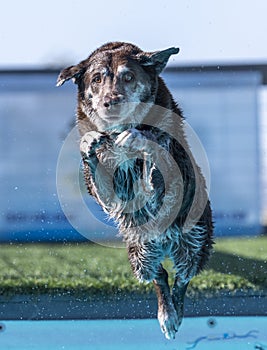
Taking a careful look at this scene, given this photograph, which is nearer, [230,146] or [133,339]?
[133,339]

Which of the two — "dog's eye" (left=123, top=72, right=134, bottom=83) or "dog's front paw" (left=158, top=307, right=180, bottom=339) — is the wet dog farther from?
"dog's front paw" (left=158, top=307, right=180, bottom=339)

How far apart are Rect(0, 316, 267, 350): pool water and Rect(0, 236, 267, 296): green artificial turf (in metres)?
0.69

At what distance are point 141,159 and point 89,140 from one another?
0.38 m

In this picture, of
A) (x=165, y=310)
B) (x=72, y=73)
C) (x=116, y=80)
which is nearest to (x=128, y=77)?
(x=116, y=80)

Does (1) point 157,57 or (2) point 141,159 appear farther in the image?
(2) point 141,159

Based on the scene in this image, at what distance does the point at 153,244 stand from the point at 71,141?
0.76 metres

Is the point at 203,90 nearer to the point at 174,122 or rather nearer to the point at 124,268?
the point at 124,268

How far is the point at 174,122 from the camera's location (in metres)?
4.75

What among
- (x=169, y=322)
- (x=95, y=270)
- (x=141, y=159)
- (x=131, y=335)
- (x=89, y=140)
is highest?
(x=89, y=140)

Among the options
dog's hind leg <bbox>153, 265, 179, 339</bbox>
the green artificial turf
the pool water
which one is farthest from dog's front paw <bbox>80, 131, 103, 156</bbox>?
the green artificial turf

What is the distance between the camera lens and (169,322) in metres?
5.52

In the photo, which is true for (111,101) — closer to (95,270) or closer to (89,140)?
(89,140)

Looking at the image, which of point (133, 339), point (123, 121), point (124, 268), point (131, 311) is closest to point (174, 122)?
point (123, 121)

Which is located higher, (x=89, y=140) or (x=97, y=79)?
(x=97, y=79)
